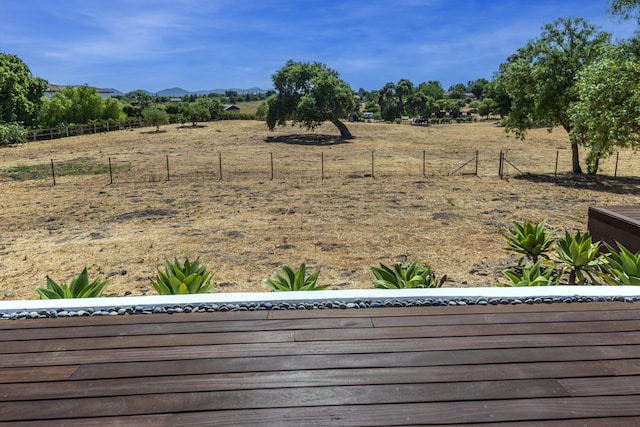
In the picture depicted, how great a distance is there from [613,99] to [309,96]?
993 inches

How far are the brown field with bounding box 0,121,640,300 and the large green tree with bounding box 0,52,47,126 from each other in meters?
14.6

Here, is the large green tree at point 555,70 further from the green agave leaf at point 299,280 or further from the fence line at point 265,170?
the green agave leaf at point 299,280

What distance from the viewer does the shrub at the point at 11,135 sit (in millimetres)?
32078

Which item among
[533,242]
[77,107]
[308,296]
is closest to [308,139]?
[533,242]

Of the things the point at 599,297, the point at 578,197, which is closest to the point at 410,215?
the point at 578,197

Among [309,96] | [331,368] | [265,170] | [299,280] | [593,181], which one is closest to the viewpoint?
[331,368]

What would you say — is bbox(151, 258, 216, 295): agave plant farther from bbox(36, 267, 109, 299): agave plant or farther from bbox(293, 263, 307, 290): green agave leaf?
bbox(293, 263, 307, 290): green agave leaf

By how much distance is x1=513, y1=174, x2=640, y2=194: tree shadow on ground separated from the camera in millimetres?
16578

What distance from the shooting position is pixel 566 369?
8.57 ft

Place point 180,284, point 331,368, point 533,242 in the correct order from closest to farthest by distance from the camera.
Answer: point 331,368 → point 180,284 → point 533,242

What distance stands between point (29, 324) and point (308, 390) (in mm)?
2192

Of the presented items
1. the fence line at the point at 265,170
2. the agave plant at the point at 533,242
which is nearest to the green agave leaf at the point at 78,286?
the agave plant at the point at 533,242

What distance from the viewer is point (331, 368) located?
8.68 ft

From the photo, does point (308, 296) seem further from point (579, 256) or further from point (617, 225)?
point (617, 225)
